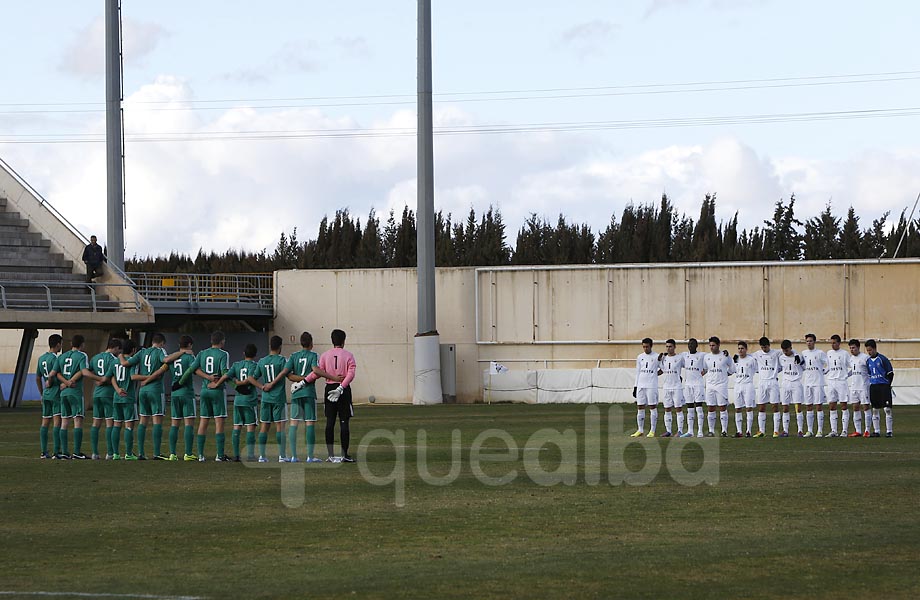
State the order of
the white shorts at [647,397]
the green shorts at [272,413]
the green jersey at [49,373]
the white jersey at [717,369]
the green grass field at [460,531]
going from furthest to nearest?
the white jersey at [717,369]
the white shorts at [647,397]
the green jersey at [49,373]
the green shorts at [272,413]
the green grass field at [460,531]

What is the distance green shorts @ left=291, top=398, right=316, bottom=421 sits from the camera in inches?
802

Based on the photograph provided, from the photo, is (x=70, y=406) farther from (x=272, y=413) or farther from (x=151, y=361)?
(x=272, y=413)

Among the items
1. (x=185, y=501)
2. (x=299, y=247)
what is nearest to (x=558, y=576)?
(x=185, y=501)

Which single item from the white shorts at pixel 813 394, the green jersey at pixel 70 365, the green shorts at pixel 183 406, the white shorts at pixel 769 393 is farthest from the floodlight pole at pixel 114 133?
the white shorts at pixel 813 394

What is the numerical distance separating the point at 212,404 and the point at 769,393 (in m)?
12.9

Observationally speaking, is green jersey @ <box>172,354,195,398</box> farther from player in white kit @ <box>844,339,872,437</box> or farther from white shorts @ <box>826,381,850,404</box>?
white shorts @ <box>826,381,850,404</box>

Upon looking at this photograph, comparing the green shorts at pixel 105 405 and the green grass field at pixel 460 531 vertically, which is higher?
the green shorts at pixel 105 405

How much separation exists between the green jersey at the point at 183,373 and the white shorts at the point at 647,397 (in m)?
10.2

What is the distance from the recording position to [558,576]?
1057 cm

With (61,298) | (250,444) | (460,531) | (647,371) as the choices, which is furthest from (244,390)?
(61,298)

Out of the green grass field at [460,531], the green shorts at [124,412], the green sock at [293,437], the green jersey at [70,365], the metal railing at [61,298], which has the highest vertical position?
the metal railing at [61,298]

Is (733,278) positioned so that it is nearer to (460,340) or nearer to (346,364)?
(460,340)

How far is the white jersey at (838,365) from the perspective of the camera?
29125 mm

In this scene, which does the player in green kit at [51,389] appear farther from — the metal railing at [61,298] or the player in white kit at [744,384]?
the metal railing at [61,298]
